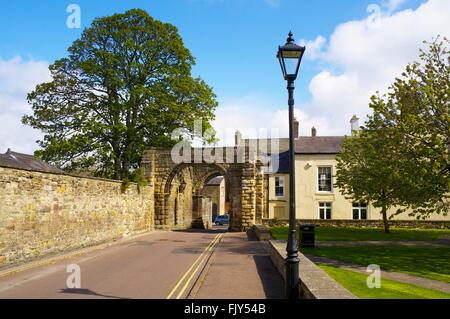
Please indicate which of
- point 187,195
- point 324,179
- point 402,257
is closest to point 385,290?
point 402,257

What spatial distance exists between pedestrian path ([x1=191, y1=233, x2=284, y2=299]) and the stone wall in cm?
627

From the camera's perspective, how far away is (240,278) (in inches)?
459

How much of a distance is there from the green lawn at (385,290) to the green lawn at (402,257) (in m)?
1.81

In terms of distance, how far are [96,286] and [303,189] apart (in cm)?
2986

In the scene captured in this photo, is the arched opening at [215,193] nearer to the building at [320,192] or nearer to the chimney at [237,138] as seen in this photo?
the chimney at [237,138]

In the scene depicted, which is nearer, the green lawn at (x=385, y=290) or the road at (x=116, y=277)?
the green lawn at (x=385, y=290)

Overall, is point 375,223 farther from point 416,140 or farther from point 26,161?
point 26,161

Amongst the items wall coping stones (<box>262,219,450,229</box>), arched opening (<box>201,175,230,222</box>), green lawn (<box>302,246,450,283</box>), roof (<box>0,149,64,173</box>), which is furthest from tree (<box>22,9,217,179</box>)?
arched opening (<box>201,175,230,222</box>)

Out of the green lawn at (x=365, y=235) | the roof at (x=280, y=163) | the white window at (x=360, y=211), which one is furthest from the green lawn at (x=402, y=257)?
the roof at (x=280, y=163)

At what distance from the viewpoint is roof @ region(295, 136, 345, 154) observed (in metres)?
38.4

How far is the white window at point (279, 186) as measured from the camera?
3988 cm

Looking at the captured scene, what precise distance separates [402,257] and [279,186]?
2503cm

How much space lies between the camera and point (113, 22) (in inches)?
1165
